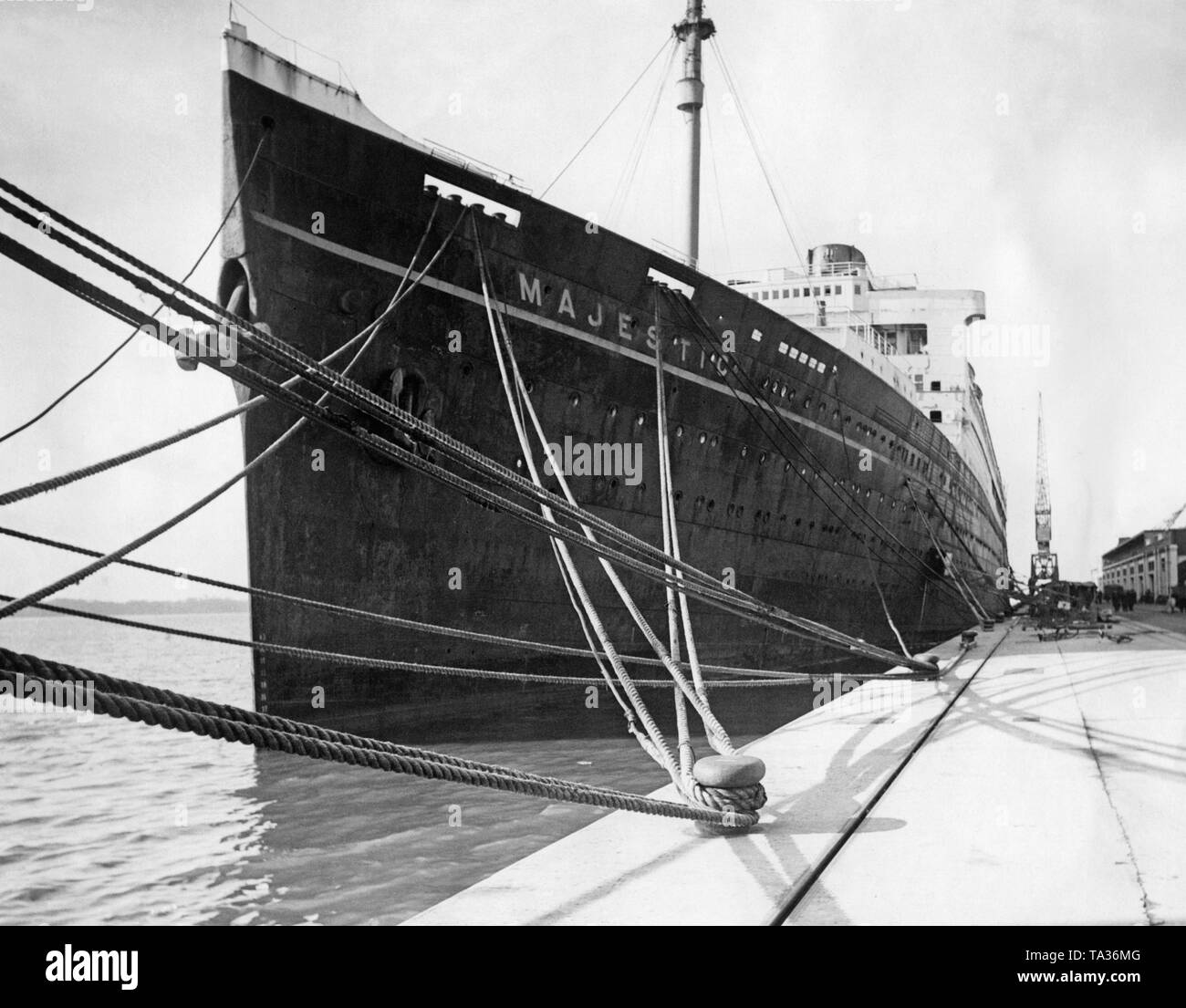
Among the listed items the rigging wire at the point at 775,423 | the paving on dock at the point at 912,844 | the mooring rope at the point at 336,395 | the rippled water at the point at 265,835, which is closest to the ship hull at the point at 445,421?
the rigging wire at the point at 775,423

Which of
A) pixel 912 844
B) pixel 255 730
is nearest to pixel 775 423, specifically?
pixel 912 844

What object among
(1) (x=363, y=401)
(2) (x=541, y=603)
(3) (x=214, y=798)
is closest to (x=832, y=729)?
(2) (x=541, y=603)

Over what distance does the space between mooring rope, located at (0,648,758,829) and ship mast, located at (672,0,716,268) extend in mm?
10418

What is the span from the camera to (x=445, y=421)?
8.37 meters

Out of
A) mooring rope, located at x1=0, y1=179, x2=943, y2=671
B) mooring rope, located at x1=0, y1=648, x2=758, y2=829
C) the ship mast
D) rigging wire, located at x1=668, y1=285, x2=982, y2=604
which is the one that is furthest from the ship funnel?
mooring rope, located at x1=0, y1=648, x2=758, y2=829

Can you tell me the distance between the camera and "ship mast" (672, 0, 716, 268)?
12.5 m

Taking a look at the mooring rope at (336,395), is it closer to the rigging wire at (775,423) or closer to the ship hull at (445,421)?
the ship hull at (445,421)

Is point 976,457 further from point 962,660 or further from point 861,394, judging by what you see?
point 962,660

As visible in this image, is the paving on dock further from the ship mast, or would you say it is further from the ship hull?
the ship mast

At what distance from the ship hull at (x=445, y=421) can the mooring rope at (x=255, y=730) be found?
5.30 meters

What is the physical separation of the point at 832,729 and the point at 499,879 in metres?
3.67

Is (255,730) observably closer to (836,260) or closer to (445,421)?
(445,421)

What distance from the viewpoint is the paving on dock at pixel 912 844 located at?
2.84 m
